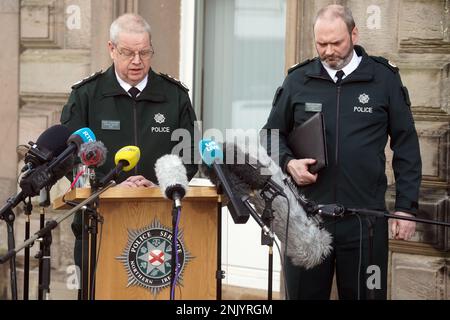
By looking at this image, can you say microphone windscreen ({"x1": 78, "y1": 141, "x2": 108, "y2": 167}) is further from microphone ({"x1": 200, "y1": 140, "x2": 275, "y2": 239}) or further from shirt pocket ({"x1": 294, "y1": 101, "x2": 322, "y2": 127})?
shirt pocket ({"x1": 294, "y1": 101, "x2": 322, "y2": 127})

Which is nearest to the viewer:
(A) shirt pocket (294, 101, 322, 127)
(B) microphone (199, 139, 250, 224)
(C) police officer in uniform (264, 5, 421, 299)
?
(B) microphone (199, 139, 250, 224)

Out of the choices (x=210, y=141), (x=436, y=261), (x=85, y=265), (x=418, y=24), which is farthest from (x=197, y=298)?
(x=418, y=24)

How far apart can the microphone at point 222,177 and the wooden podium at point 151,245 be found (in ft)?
0.63

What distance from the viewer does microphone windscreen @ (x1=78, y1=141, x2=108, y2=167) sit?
328 centimetres

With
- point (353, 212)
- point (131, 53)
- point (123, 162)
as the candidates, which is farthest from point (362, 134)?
point (123, 162)

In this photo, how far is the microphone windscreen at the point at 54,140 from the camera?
3352 mm

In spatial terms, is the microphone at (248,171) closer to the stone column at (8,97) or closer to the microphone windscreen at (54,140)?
the microphone windscreen at (54,140)

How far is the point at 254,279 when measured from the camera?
665cm

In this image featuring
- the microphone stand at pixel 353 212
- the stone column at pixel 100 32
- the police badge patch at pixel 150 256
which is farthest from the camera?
the stone column at pixel 100 32

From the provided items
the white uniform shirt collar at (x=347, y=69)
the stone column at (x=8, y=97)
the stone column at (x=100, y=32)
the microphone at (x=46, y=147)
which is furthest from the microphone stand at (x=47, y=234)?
the stone column at (x=8, y=97)

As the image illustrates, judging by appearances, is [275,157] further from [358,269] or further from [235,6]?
[235,6]

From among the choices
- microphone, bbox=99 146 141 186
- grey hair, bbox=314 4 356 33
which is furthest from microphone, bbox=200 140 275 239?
grey hair, bbox=314 4 356 33

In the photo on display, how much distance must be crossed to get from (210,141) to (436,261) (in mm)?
2772

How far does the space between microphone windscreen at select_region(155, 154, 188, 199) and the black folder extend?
3.06 feet
